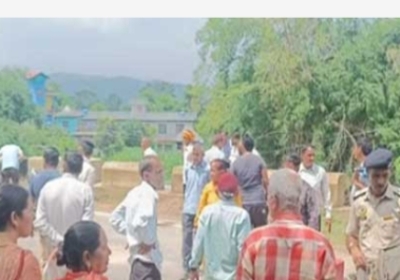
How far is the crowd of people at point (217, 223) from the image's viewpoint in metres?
3.56

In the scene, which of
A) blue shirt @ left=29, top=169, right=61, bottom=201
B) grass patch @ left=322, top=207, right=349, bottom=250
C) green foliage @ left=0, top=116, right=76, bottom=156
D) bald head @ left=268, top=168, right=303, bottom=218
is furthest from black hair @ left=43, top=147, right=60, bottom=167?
green foliage @ left=0, top=116, right=76, bottom=156

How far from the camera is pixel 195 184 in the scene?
8570mm

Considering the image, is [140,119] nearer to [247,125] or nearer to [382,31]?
[247,125]

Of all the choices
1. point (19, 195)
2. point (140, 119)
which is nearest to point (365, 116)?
point (140, 119)

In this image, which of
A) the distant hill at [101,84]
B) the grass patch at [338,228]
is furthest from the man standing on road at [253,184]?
the distant hill at [101,84]

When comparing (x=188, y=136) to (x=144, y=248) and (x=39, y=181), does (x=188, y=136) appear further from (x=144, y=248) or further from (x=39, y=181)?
(x=144, y=248)

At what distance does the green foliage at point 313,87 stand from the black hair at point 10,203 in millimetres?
11294

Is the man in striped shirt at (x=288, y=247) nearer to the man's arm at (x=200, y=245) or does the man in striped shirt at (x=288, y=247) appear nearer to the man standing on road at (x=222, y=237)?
the man standing on road at (x=222, y=237)

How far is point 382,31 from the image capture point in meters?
14.9

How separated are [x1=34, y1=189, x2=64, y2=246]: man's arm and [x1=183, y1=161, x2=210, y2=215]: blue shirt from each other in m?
2.51

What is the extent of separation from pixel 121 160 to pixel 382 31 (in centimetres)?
503

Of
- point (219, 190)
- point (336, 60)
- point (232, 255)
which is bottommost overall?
point (232, 255)

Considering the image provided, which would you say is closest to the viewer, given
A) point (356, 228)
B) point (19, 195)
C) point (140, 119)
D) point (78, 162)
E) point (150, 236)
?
point (19, 195)

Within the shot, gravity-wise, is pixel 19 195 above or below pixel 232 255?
above
